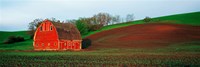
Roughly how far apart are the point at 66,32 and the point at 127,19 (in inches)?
3569

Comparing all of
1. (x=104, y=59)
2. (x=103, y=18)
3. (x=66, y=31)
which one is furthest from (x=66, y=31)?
(x=103, y=18)

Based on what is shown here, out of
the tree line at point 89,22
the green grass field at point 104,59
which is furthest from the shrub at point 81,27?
the green grass field at point 104,59

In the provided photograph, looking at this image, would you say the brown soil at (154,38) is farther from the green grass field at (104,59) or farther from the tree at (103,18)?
the tree at (103,18)

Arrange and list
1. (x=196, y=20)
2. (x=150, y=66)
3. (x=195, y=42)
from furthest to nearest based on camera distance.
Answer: (x=196, y=20), (x=195, y=42), (x=150, y=66)

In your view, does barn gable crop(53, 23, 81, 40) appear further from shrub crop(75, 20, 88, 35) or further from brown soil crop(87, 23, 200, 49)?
shrub crop(75, 20, 88, 35)

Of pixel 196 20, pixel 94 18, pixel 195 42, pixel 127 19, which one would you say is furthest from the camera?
pixel 127 19

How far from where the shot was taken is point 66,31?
6588 centimetres

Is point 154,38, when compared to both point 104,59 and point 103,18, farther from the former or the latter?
point 103,18

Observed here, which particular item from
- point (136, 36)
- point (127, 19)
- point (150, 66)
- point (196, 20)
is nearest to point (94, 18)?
point (127, 19)

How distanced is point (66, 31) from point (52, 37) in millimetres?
4437

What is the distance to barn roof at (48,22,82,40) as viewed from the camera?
63072 mm

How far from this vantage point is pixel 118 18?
518ft

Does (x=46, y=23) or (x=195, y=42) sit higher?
(x=46, y=23)

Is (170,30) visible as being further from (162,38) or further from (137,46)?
(137,46)
